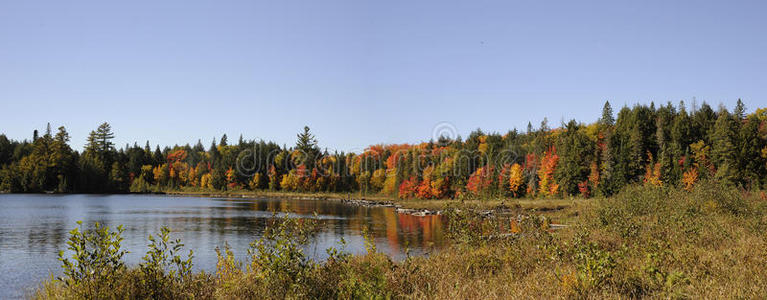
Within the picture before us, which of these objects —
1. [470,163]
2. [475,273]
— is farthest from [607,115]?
[475,273]

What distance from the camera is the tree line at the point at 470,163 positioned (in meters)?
96.1

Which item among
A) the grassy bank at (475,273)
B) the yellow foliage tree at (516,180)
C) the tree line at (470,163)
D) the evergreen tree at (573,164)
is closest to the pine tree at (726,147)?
the tree line at (470,163)

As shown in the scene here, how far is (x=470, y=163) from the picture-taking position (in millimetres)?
133875

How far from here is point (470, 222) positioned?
17.8 meters

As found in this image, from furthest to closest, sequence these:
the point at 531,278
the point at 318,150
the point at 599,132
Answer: the point at 318,150, the point at 599,132, the point at 531,278

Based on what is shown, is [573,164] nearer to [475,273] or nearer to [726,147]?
[726,147]

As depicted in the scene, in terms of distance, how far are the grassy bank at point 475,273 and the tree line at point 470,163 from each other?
144 ft

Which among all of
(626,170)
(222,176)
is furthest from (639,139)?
(222,176)

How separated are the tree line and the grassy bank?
43.9m

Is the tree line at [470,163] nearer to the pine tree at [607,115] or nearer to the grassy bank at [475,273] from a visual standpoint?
the pine tree at [607,115]

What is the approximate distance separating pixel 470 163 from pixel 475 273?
402 ft

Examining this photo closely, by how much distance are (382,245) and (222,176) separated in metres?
149

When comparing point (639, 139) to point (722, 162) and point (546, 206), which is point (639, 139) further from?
point (546, 206)

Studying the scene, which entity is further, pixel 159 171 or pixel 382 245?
pixel 159 171
